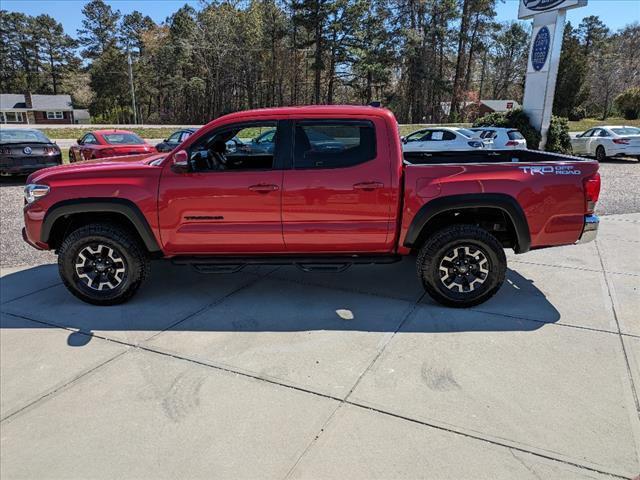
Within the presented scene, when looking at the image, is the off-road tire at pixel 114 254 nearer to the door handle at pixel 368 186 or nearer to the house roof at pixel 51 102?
the door handle at pixel 368 186

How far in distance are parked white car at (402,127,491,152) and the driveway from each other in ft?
37.8

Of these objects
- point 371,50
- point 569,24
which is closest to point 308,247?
point 371,50

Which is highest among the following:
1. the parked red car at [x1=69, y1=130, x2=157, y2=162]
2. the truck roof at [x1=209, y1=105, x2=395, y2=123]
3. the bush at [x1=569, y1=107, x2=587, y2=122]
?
the bush at [x1=569, y1=107, x2=587, y2=122]

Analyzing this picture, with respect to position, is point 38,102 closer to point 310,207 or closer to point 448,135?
point 448,135

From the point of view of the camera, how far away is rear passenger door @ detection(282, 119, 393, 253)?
13.8 feet

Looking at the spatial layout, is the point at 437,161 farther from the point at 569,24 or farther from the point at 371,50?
the point at 569,24

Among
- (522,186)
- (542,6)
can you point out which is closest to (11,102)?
(542,6)

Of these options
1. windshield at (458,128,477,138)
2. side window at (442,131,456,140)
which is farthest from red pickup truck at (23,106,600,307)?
side window at (442,131,456,140)

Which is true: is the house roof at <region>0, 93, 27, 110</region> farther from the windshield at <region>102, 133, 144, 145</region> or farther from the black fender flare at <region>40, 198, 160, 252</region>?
the black fender flare at <region>40, 198, 160, 252</region>

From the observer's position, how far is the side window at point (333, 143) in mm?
4242

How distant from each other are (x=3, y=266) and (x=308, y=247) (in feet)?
13.2

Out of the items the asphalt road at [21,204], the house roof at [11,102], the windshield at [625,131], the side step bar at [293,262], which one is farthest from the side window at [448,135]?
the house roof at [11,102]

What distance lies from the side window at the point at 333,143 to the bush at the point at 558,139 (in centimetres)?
1597

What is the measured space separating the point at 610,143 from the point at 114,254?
1790 centimetres
